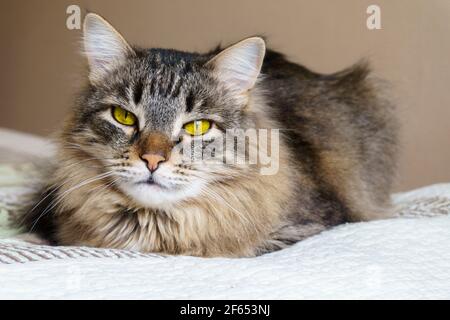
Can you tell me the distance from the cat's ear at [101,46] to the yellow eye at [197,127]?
30 centimetres

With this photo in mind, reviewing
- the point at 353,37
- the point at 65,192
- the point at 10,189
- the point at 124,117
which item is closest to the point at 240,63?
the point at 124,117

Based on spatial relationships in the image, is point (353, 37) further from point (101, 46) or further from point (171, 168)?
point (171, 168)

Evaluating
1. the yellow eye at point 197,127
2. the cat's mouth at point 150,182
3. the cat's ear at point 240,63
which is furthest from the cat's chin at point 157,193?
the cat's ear at point 240,63

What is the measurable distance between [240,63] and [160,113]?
285 mm

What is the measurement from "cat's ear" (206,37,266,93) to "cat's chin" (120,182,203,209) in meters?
0.32

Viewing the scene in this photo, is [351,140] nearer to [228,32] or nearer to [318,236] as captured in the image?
[318,236]

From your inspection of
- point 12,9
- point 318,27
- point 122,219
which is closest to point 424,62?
point 318,27

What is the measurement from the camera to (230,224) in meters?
1.58

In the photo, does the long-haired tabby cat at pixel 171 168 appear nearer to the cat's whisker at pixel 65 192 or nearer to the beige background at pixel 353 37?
the cat's whisker at pixel 65 192

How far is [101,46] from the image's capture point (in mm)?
1660

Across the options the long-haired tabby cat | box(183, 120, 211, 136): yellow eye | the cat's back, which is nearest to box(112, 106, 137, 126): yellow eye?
the long-haired tabby cat

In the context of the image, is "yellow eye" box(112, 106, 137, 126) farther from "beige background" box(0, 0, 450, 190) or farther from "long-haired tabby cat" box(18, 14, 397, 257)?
"beige background" box(0, 0, 450, 190)

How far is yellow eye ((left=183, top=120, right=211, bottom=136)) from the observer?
1.50 m

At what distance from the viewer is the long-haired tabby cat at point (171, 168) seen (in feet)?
4.79
